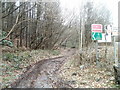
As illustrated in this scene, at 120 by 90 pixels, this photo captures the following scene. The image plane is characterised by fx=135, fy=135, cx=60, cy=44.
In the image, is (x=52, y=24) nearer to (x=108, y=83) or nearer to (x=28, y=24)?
(x=28, y=24)

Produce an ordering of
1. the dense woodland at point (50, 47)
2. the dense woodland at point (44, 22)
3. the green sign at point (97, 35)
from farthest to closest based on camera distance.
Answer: the dense woodland at point (44, 22), the green sign at point (97, 35), the dense woodland at point (50, 47)

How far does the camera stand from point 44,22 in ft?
66.3

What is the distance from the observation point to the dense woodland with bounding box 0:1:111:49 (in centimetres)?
1517

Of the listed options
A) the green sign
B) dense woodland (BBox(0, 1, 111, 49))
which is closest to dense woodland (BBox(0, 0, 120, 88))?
dense woodland (BBox(0, 1, 111, 49))

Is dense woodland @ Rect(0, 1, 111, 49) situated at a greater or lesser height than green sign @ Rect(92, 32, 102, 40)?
greater

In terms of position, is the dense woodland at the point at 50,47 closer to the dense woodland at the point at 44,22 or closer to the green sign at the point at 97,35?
the dense woodland at the point at 44,22

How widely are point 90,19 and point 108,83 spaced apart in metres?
12.5

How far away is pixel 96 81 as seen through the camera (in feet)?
22.0

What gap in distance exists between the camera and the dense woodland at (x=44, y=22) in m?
15.2

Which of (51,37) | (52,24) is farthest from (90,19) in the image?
(51,37)

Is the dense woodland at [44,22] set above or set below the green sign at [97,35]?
above

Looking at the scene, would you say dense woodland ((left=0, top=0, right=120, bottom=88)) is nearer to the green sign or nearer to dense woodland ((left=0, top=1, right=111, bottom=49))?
dense woodland ((left=0, top=1, right=111, bottom=49))

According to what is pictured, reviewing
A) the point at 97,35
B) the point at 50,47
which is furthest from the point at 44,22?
the point at 97,35

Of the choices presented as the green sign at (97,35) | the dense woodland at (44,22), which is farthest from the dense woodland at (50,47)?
the green sign at (97,35)
